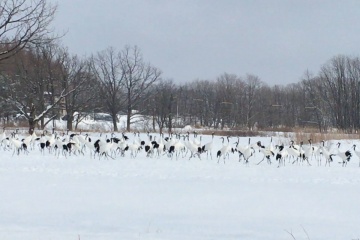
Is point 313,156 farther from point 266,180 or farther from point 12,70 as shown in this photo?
point 12,70

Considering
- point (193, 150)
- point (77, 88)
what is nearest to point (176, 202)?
point (193, 150)

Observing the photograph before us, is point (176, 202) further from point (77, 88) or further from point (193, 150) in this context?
point (77, 88)

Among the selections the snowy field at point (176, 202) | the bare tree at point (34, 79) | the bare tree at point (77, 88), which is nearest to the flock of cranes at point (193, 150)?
the snowy field at point (176, 202)

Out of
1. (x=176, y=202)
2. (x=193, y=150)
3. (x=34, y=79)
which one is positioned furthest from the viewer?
(x=34, y=79)

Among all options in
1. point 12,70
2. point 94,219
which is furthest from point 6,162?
point 12,70

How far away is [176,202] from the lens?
25.7ft

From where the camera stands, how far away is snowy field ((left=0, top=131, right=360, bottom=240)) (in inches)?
226

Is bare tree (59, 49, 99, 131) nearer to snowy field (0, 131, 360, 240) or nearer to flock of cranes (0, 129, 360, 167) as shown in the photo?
A: flock of cranes (0, 129, 360, 167)

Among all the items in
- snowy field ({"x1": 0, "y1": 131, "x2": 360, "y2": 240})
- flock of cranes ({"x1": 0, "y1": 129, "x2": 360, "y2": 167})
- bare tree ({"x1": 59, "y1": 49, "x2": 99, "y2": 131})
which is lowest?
snowy field ({"x1": 0, "y1": 131, "x2": 360, "y2": 240})

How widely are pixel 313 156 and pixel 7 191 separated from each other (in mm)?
12470

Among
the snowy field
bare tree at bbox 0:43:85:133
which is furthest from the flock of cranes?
bare tree at bbox 0:43:85:133

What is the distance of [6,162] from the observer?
14.6m

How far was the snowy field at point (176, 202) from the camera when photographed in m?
5.74

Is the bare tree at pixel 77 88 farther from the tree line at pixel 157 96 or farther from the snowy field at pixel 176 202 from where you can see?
the snowy field at pixel 176 202
